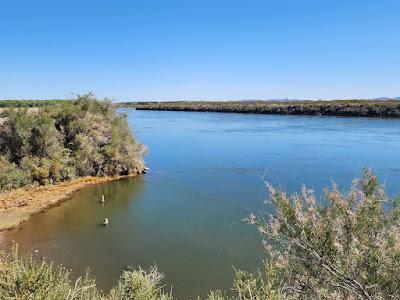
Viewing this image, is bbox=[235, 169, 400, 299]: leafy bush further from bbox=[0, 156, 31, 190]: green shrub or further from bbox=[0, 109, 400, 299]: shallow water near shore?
bbox=[0, 156, 31, 190]: green shrub

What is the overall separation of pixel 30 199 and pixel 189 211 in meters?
8.80

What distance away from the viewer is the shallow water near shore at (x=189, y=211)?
572 inches

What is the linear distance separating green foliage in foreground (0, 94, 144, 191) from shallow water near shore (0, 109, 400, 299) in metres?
2.36

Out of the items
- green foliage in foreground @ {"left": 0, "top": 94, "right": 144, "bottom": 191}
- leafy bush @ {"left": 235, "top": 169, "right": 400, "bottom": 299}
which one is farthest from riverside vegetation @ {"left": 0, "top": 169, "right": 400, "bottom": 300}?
green foliage in foreground @ {"left": 0, "top": 94, "right": 144, "bottom": 191}

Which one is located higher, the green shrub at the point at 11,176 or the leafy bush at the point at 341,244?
the leafy bush at the point at 341,244

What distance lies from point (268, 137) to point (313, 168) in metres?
19.1

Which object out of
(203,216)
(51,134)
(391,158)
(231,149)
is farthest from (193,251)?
(231,149)

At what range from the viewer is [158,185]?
2653cm

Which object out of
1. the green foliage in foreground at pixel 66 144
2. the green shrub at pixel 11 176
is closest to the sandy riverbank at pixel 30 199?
the green shrub at pixel 11 176

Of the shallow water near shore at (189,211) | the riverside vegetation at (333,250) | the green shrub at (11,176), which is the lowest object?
the shallow water near shore at (189,211)

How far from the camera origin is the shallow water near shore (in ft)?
47.6

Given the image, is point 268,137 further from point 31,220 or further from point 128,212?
point 31,220

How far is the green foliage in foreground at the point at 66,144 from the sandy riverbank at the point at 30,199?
0.87 m

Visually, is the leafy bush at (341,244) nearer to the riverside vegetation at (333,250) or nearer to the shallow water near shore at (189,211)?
the riverside vegetation at (333,250)
